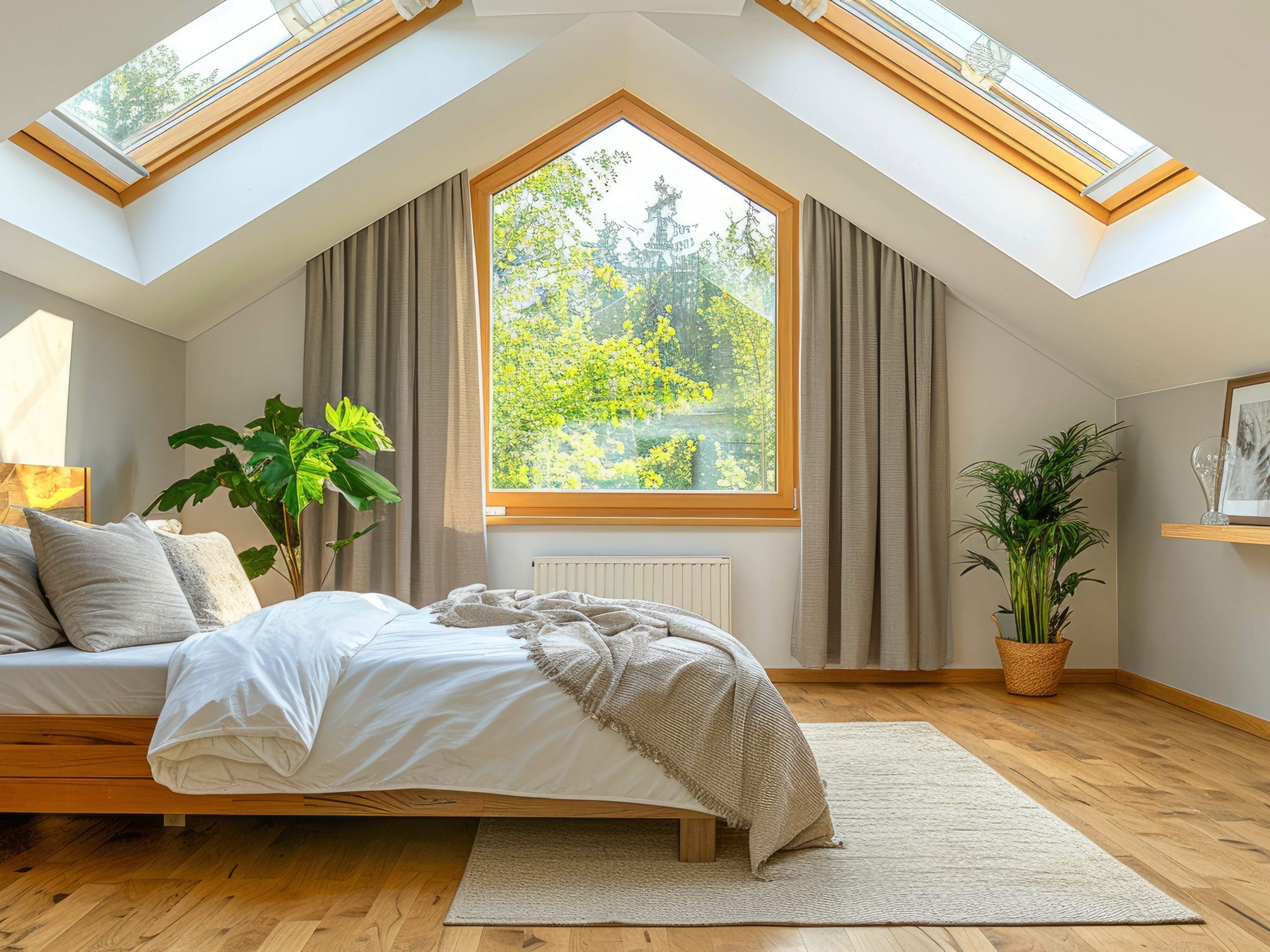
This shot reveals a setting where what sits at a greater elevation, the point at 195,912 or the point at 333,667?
the point at 333,667

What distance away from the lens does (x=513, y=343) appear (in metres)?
4.87

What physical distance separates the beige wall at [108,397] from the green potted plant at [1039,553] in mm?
3932

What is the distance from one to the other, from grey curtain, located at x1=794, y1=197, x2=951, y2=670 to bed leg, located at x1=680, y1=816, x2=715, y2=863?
2402 millimetres

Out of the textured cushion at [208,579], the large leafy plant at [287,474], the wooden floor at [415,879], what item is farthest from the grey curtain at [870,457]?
the textured cushion at [208,579]

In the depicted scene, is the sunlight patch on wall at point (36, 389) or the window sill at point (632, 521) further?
the window sill at point (632, 521)

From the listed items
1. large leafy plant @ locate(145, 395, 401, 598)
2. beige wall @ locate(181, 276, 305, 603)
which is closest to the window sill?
large leafy plant @ locate(145, 395, 401, 598)

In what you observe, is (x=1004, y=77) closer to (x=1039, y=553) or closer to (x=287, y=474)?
(x=1039, y=553)

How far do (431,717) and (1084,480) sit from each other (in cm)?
375

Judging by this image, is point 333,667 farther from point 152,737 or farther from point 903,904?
point 903,904

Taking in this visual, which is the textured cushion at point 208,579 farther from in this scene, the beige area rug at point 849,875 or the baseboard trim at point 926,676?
the baseboard trim at point 926,676

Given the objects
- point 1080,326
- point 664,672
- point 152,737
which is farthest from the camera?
point 1080,326

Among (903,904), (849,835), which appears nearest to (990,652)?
(849,835)

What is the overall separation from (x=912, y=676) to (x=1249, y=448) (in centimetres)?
184

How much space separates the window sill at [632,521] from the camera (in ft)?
15.4
